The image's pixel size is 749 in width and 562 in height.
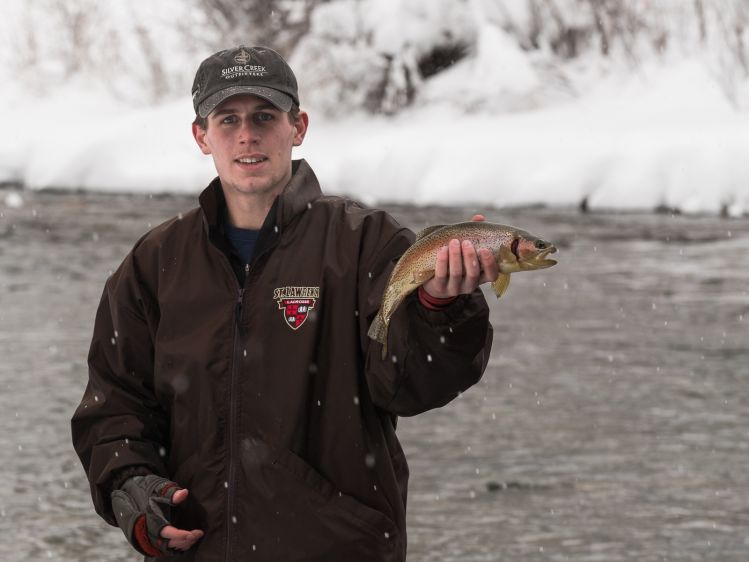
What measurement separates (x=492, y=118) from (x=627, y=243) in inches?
357

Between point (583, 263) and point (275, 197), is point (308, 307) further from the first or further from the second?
point (583, 263)

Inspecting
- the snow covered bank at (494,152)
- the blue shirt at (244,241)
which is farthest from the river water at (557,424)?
the snow covered bank at (494,152)

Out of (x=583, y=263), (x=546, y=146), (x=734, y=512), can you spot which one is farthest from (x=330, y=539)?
(x=546, y=146)

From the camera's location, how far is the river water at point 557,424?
6.10 m

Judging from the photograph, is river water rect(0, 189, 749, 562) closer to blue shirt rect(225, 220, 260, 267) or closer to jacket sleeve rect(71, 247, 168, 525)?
jacket sleeve rect(71, 247, 168, 525)

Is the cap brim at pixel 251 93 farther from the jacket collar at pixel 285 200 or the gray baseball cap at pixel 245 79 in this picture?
the jacket collar at pixel 285 200

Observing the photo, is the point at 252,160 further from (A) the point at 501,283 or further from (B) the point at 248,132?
(A) the point at 501,283

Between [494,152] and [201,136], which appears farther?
[494,152]

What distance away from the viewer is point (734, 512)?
637cm

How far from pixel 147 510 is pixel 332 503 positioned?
1.20 feet

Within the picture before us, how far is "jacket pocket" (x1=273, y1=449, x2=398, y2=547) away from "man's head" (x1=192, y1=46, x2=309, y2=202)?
0.56m

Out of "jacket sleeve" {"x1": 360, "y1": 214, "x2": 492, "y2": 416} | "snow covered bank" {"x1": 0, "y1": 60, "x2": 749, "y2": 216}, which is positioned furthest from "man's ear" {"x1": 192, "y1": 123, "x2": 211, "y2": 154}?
"snow covered bank" {"x1": 0, "y1": 60, "x2": 749, "y2": 216}

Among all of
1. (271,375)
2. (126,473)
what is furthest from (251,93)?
(126,473)

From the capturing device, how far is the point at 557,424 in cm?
796
